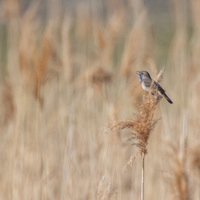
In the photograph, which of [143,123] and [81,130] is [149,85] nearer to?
[143,123]

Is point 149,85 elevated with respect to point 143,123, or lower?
elevated

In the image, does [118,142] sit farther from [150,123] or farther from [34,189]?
[150,123]

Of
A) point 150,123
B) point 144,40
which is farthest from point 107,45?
point 150,123

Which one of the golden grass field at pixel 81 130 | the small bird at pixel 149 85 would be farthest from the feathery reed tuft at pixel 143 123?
the golden grass field at pixel 81 130

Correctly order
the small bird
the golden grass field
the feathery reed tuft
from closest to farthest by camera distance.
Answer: the feathery reed tuft → the small bird → the golden grass field

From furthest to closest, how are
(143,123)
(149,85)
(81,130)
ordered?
(81,130), (149,85), (143,123)

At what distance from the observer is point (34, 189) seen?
233 cm

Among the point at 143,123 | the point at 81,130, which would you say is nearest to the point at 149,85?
the point at 143,123

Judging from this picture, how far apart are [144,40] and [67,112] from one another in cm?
83

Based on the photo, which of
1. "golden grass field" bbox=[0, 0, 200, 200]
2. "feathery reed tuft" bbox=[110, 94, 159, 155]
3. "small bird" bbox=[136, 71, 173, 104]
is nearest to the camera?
"feathery reed tuft" bbox=[110, 94, 159, 155]

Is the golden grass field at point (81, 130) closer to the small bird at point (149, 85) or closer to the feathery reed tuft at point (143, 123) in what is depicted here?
the small bird at point (149, 85)

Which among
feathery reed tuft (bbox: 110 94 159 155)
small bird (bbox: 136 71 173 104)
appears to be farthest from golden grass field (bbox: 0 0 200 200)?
feathery reed tuft (bbox: 110 94 159 155)

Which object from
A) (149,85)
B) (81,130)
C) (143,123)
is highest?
(81,130)

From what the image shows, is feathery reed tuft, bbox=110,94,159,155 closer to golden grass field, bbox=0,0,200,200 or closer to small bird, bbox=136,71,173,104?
small bird, bbox=136,71,173,104
